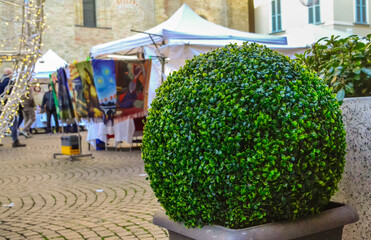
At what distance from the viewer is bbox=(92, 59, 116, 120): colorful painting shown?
9.06m

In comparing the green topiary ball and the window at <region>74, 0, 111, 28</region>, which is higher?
the window at <region>74, 0, 111, 28</region>

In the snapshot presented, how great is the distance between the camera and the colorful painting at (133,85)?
9.30 m

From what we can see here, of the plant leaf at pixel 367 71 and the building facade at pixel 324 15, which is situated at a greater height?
the building facade at pixel 324 15

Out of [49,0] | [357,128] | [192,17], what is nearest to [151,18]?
[49,0]

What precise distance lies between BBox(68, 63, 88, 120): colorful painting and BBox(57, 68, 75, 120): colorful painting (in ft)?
1.48

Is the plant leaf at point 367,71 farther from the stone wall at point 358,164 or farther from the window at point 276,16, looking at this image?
the window at point 276,16

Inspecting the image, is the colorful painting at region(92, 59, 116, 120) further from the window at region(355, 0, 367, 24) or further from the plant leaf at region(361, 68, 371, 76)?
the window at region(355, 0, 367, 24)

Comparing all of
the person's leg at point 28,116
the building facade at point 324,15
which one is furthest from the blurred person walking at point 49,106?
the building facade at point 324,15

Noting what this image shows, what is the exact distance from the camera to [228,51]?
9.00 ft

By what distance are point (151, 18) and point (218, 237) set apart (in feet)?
94.3

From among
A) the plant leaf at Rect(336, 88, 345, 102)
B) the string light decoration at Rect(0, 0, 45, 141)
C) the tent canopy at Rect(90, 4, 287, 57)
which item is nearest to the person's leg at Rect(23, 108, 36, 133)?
the tent canopy at Rect(90, 4, 287, 57)

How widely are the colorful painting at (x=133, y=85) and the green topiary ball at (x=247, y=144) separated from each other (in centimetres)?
681

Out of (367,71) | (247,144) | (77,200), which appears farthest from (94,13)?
(247,144)

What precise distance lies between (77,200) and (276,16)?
26.4m
